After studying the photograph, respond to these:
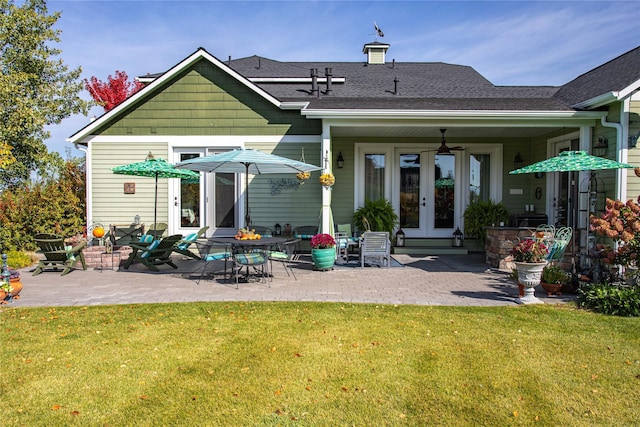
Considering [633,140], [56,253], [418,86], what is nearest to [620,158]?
[633,140]

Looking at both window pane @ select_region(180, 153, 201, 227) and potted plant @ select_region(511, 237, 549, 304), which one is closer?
potted plant @ select_region(511, 237, 549, 304)

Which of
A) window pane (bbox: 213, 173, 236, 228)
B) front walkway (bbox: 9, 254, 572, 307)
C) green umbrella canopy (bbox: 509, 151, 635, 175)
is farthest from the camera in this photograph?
window pane (bbox: 213, 173, 236, 228)

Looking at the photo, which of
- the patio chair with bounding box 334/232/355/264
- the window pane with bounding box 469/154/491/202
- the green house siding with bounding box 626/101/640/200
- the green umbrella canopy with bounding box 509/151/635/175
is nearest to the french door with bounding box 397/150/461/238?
the window pane with bounding box 469/154/491/202

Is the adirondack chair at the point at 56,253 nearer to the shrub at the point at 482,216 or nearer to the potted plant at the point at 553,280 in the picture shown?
the potted plant at the point at 553,280

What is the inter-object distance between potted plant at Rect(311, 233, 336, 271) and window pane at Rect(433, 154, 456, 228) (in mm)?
4402

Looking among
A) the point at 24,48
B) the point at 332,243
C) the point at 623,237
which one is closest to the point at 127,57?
the point at 24,48

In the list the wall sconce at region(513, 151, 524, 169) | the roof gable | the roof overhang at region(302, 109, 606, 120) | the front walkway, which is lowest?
the front walkway

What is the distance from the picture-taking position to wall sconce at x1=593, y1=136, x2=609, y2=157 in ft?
27.6

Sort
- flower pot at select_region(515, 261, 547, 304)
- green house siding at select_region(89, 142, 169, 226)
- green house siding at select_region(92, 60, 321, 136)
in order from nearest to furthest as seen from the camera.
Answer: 1. flower pot at select_region(515, 261, 547, 304)
2. green house siding at select_region(92, 60, 321, 136)
3. green house siding at select_region(89, 142, 169, 226)

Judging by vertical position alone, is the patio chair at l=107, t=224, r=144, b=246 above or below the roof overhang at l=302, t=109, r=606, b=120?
below

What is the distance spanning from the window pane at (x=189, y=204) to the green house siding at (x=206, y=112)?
4.30 feet

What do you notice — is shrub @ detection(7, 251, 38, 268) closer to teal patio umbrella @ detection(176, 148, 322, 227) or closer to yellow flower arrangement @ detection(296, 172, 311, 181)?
teal patio umbrella @ detection(176, 148, 322, 227)

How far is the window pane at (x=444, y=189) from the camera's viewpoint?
37.6ft

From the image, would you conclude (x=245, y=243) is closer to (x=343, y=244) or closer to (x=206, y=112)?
(x=343, y=244)
